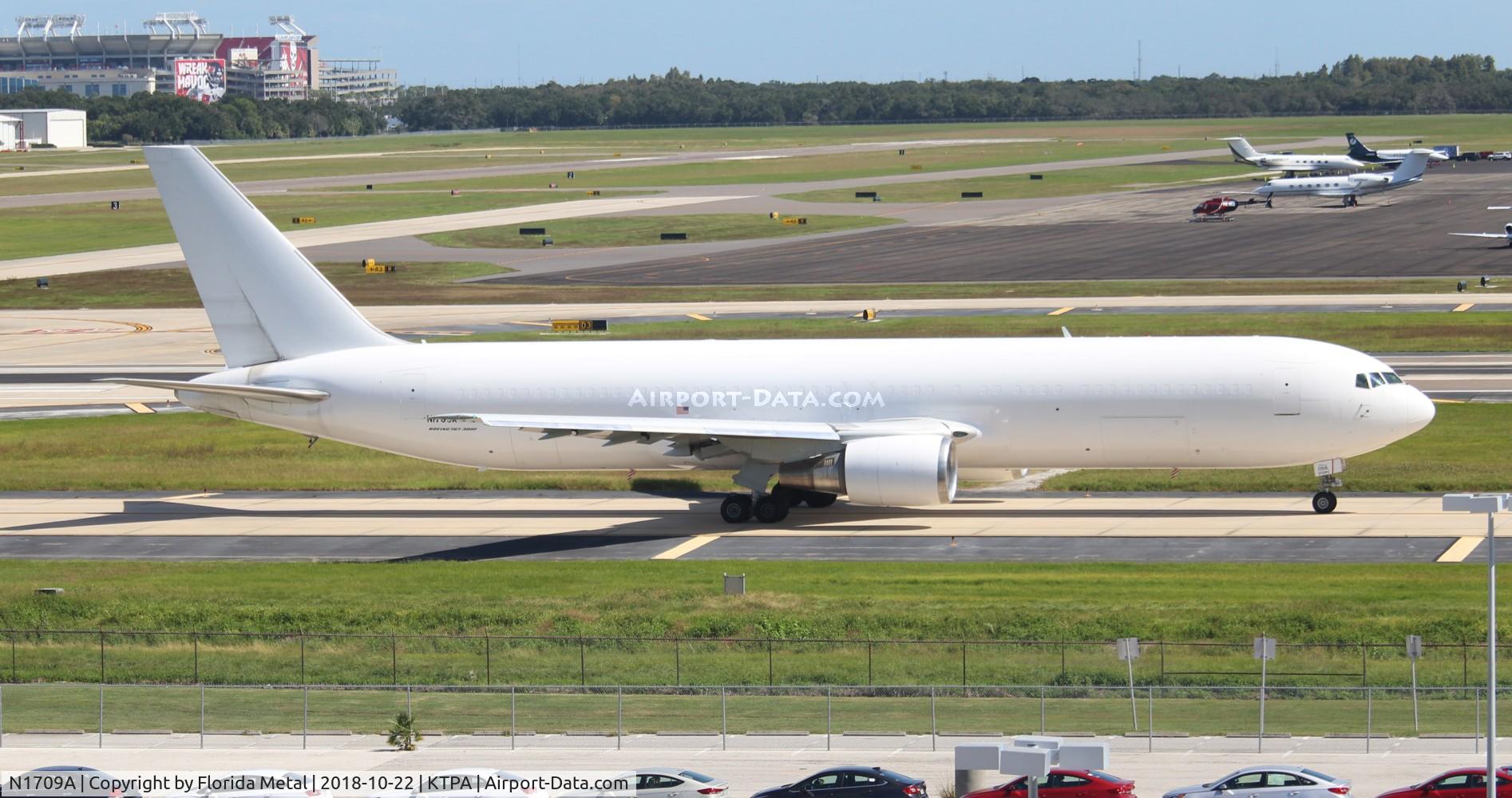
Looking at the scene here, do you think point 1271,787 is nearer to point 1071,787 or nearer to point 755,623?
point 1071,787

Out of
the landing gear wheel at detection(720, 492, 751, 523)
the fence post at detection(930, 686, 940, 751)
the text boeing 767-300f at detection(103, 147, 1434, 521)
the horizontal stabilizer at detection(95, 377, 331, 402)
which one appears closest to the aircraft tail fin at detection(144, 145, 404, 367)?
the text boeing 767-300f at detection(103, 147, 1434, 521)

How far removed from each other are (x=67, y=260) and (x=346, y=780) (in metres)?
121

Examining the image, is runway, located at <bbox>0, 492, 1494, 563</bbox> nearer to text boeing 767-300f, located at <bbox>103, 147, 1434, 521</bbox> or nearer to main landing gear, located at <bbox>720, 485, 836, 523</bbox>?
main landing gear, located at <bbox>720, 485, 836, 523</bbox>

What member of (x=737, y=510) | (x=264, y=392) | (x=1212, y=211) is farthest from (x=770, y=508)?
(x=1212, y=211)

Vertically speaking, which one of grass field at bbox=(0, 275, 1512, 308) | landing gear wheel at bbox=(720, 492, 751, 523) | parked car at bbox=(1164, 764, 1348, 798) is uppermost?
grass field at bbox=(0, 275, 1512, 308)

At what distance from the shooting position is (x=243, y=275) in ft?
181

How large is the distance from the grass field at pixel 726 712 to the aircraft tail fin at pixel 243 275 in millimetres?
20820

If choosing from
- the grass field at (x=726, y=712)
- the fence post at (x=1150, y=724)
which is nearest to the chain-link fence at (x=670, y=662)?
the grass field at (x=726, y=712)

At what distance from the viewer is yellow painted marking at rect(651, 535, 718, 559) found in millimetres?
49531

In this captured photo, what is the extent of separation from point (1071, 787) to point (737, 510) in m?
25.9

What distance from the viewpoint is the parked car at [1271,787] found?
27.6 metres

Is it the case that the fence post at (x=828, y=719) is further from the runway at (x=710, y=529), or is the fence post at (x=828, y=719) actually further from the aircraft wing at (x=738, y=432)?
the aircraft wing at (x=738, y=432)

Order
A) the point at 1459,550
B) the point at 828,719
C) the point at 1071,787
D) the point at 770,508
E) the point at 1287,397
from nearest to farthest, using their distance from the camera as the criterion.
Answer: the point at 1071,787
the point at 828,719
the point at 1459,550
the point at 1287,397
the point at 770,508

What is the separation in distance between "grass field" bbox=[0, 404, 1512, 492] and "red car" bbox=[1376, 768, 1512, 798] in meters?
28.1
